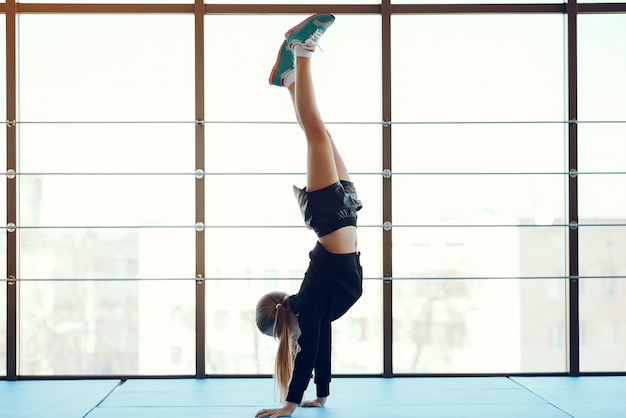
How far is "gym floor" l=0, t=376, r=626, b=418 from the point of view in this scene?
11.0 ft

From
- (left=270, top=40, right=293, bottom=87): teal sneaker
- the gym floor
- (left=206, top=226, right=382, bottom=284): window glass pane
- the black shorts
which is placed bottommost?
the gym floor

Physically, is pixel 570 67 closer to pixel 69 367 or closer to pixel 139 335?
pixel 139 335

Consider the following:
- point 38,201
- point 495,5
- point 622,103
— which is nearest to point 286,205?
point 38,201

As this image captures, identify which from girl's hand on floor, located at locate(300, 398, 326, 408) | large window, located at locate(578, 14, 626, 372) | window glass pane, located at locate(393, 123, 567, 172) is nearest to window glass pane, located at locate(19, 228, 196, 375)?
girl's hand on floor, located at locate(300, 398, 326, 408)

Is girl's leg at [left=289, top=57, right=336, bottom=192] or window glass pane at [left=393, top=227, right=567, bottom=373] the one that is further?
window glass pane at [left=393, top=227, right=567, bottom=373]

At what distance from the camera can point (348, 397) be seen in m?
3.72

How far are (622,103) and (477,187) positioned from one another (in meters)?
1.20

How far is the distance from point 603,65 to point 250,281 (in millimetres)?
2964

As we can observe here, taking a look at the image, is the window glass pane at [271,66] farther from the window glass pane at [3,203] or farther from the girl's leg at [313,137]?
the window glass pane at [3,203]

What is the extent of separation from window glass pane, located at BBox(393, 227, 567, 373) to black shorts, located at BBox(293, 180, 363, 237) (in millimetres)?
1134

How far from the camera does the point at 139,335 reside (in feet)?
14.5

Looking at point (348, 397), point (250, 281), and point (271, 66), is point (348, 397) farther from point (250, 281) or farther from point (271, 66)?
point (271, 66)

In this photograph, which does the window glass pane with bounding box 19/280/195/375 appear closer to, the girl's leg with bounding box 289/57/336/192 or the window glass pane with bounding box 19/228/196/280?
the window glass pane with bounding box 19/228/196/280

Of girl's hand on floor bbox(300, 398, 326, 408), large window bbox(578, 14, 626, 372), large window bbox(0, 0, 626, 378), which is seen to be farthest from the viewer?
large window bbox(578, 14, 626, 372)
